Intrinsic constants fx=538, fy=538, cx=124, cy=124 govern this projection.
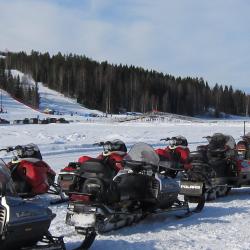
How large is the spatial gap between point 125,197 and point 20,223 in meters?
2.69

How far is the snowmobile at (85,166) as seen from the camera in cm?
777

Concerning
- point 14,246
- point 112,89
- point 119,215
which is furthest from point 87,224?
point 112,89

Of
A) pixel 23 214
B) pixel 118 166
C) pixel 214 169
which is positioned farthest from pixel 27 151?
pixel 23 214

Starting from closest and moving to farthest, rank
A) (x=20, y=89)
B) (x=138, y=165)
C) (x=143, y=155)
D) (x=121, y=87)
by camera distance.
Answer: (x=138, y=165) < (x=143, y=155) < (x=20, y=89) < (x=121, y=87)

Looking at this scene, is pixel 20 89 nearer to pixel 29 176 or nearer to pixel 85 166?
pixel 29 176

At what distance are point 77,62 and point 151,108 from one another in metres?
22.7

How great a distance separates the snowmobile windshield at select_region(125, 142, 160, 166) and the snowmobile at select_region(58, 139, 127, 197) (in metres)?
0.44

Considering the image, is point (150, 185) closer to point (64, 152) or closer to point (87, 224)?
point (87, 224)

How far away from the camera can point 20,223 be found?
18.4 ft

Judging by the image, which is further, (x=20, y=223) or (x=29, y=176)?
(x=29, y=176)

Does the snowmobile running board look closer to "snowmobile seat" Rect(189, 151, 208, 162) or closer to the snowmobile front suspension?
the snowmobile front suspension

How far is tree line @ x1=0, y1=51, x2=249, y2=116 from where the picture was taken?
106312 mm

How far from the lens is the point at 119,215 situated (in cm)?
766

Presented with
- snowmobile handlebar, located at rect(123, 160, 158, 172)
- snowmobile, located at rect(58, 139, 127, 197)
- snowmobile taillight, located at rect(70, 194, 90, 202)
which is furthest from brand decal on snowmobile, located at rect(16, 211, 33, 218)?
snowmobile handlebar, located at rect(123, 160, 158, 172)
